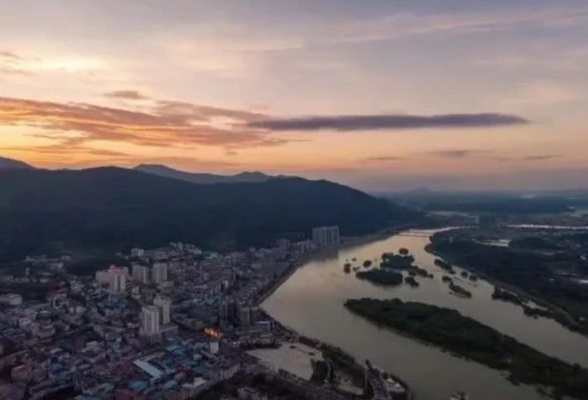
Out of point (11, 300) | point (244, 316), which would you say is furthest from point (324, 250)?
point (11, 300)

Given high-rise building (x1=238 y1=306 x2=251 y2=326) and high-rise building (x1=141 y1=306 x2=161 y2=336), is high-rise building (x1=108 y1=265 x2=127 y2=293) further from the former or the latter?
high-rise building (x1=238 y1=306 x2=251 y2=326)

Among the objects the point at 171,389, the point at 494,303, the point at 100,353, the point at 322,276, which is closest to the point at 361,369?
the point at 171,389

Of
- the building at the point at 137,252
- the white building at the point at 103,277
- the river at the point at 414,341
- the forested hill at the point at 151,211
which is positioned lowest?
the river at the point at 414,341

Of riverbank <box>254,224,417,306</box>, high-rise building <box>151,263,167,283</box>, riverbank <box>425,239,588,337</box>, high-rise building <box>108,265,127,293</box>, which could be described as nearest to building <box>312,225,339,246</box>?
riverbank <box>254,224,417,306</box>

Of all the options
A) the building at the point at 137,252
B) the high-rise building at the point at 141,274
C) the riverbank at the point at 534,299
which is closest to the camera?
the riverbank at the point at 534,299

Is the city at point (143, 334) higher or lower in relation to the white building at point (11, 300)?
lower

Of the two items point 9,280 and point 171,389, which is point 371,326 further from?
point 9,280

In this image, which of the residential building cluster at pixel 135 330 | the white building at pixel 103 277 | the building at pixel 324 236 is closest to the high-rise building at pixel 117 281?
the residential building cluster at pixel 135 330

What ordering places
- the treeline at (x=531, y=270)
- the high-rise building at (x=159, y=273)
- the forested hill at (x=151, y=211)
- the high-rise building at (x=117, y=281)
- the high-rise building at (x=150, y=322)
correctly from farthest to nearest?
1. the forested hill at (x=151, y=211)
2. the high-rise building at (x=159, y=273)
3. the high-rise building at (x=117, y=281)
4. the treeline at (x=531, y=270)
5. the high-rise building at (x=150, y=322)

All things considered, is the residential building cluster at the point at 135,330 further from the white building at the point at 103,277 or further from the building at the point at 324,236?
the building at the point at 324,236

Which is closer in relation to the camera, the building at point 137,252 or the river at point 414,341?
the river at point 414,341
